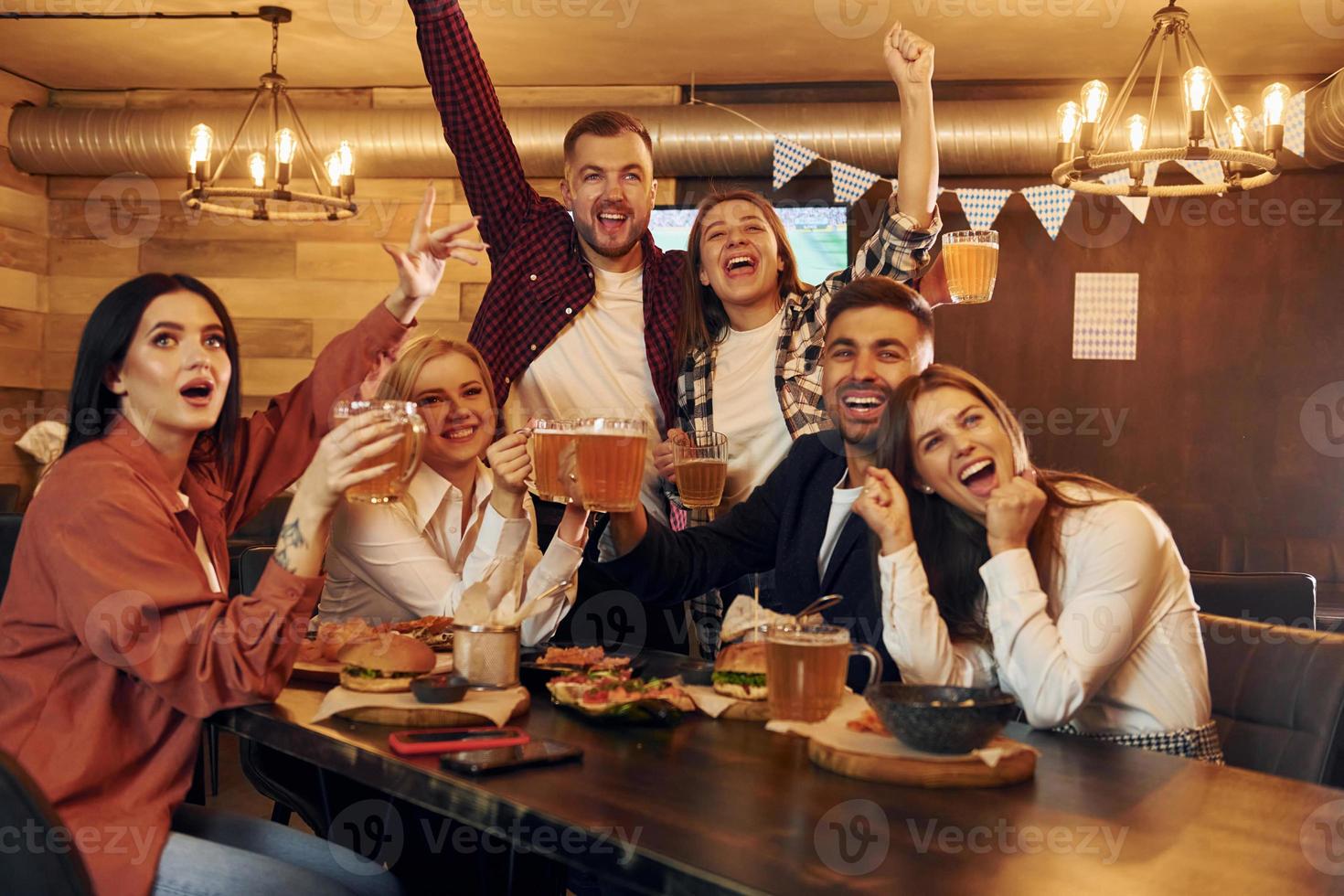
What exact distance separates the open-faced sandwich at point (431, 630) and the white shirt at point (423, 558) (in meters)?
0.12

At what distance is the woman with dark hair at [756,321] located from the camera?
296 centimetres

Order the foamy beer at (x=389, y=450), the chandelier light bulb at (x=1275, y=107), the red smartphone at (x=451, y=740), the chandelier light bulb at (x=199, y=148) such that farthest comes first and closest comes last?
the chandelier light bulb at (x=199, y=148), the chandelier light bulb at (x=1275, y=107), the foamy beer at (x=389, y=450), the red smartphone at (x=451, y=740)

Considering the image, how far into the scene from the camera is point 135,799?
1.82 meters

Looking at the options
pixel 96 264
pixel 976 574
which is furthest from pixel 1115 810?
pixel 96 264

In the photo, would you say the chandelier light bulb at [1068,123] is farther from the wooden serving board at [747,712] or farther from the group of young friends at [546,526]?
the wooden serving board at [747,712]

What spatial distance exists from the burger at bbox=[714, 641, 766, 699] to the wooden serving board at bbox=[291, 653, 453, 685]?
451 millimetres

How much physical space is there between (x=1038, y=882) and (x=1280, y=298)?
6.23 metres

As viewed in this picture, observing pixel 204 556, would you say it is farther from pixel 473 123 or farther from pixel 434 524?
pixel 473 123

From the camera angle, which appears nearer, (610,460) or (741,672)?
(741,672)

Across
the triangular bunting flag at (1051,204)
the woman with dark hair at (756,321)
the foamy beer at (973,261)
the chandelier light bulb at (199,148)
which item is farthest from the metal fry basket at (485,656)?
the triangular bunting flag at (1051,204)

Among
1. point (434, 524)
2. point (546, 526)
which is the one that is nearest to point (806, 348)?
point (546, 526)

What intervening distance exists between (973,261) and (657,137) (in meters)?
3.54

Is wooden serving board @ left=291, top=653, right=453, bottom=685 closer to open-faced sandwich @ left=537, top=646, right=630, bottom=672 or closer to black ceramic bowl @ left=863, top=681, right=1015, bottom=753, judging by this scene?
open-faced sandwich @ left=537, top=646, right=630, bottom=672

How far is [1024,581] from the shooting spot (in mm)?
1821
